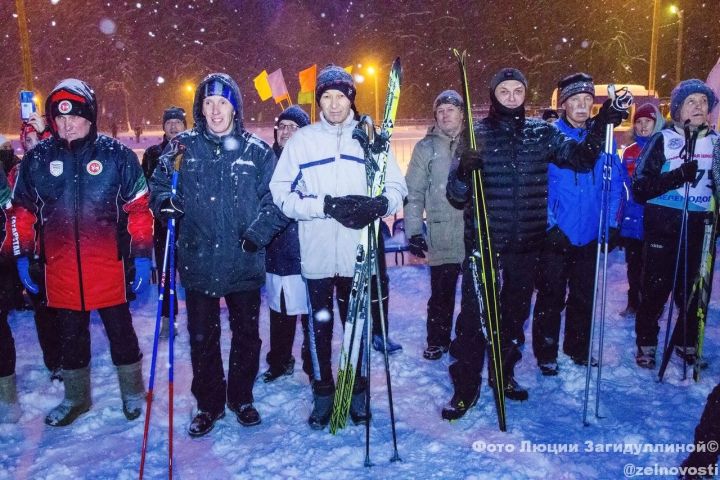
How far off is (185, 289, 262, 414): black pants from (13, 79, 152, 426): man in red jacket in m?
0.52

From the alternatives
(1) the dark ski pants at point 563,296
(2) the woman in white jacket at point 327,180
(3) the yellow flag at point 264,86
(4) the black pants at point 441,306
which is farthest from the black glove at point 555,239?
(3) the yellow flag at point 264,86

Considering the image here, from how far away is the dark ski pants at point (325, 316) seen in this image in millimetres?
3490

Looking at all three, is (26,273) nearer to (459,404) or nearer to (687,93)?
(459,404)

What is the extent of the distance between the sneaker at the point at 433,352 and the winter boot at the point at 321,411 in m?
1.34

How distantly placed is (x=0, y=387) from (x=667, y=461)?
4333 mm

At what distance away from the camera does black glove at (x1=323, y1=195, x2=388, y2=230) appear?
3.15m

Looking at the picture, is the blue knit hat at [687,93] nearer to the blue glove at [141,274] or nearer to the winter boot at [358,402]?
the winter boot at [358,402]

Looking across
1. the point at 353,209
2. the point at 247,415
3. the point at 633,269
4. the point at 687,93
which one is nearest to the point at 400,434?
the point at 247,415

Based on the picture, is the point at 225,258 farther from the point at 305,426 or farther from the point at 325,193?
the point at 305,426

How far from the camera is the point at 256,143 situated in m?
3.51

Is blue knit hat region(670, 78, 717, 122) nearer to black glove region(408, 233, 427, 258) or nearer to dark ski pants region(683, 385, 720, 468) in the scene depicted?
black glove region(408, 233, 427, 258)

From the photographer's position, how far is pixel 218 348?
360 centimetres

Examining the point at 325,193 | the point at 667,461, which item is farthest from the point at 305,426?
the point at 667,461

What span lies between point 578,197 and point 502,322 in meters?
1.11
